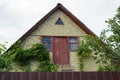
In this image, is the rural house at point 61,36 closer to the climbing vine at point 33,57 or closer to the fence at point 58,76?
the climbing vine at point 33,57

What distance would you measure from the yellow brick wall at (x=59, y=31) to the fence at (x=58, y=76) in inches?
538

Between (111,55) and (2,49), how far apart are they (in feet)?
25.1

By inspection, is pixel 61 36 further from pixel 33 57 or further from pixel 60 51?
pixel 33 57

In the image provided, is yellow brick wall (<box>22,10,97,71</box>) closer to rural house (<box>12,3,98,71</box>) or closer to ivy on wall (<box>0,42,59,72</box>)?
rural house (<box>12,3,98,71</box>)

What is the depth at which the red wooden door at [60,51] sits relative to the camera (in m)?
21.1

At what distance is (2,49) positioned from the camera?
882cm

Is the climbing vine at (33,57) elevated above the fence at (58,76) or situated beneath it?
elevated above

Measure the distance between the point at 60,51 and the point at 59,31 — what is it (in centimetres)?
176

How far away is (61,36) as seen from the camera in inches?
863

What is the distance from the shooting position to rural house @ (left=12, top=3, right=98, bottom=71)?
69.3 ft

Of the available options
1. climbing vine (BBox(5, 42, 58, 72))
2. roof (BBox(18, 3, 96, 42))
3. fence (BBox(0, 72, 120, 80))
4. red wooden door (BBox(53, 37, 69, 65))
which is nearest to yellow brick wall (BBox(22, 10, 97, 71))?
roof (BBox(18, 3, 96, 42))

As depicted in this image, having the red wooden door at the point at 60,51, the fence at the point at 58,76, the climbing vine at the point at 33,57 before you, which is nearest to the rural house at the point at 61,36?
the red wooden door at the point at 60,51

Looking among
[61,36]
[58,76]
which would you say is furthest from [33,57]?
[58,76]

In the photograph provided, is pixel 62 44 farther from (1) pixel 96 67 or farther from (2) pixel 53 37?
(1) pixel 96 67
